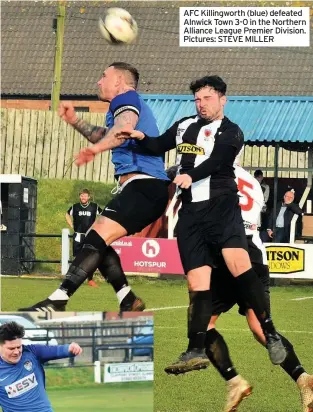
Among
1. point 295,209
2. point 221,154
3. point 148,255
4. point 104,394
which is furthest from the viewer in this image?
point 295,209

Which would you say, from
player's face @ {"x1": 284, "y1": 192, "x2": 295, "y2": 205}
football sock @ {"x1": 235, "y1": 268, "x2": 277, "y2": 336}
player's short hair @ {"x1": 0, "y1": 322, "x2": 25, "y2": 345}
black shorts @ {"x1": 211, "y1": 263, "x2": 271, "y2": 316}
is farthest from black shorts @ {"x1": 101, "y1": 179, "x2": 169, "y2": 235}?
player's face @ {"x1": 284, "y1": 192, "x2": 295, "y2": 205}

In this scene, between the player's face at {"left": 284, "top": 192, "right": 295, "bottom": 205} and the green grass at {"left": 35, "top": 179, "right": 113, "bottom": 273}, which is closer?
the player's face at {"left": 284, "top": 192, "right": 295, "bottom": 205}

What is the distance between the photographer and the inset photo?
A: 817 cm

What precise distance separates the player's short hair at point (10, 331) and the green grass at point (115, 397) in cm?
53

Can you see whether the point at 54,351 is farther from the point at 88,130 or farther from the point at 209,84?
the point at 209,84

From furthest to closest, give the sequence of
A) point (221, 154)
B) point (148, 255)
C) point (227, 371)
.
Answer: point (148, 255) → point (227, 371) → point (221, 154)

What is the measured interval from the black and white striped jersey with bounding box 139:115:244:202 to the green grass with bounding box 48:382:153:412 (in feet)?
5.31

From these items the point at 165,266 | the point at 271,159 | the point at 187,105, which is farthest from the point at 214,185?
the point at 271,159

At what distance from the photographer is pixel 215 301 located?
32.3 ft

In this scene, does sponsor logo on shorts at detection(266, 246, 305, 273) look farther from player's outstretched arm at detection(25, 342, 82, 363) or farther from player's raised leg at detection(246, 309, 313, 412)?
player's outstretched arm at detection(25, 342, 82, 363)

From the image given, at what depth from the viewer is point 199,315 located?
9320mm

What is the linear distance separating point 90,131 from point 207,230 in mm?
1282

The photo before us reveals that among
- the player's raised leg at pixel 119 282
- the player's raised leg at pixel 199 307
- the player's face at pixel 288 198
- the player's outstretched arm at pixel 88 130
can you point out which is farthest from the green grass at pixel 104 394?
the player's face at pixel 288 198

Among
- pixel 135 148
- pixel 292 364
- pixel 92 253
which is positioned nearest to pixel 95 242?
pixel 92 253
